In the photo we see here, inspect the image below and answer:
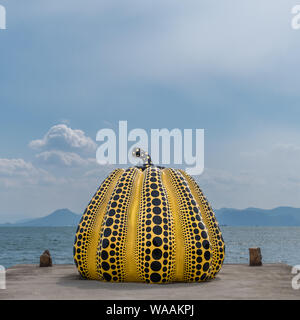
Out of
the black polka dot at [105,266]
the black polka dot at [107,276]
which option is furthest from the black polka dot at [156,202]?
the black polka dot at [107,276]

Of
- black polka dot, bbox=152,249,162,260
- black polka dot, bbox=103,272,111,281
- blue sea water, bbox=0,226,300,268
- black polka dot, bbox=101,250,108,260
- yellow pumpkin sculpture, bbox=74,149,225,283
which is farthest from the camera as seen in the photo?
blue sea water, bbox=0,226,300,268

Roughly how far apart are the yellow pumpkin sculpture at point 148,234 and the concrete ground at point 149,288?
1.08ft

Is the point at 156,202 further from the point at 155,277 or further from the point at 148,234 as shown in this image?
the point at 155,277

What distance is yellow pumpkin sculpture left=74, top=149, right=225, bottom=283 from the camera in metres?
10.9

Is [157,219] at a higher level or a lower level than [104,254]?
higher

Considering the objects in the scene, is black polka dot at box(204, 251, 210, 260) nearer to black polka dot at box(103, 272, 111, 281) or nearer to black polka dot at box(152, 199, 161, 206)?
black polka dot at box(152, 199, 161, 206)

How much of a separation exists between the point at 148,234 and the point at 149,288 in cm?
124

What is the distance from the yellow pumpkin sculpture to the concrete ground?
33cm

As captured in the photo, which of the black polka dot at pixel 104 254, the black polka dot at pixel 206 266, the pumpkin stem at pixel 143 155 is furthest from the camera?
the pumpkin stem at pixel 143 155

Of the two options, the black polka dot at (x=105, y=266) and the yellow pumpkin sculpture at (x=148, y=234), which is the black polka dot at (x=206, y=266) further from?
the black polka dot at (x=105, y=266)

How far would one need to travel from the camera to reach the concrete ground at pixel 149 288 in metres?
9.51

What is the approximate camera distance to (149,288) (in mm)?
10320

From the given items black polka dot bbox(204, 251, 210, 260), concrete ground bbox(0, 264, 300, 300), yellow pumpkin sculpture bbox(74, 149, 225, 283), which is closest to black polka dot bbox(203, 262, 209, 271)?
yellow pumpkin sculpture bbox(74, 149, 225, 283)

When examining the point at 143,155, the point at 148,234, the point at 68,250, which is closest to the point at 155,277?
the point at 148,234
